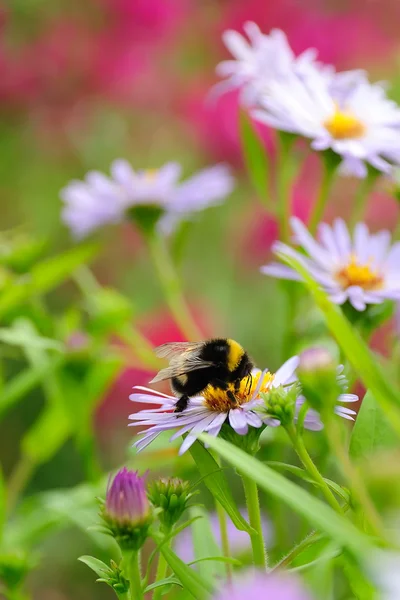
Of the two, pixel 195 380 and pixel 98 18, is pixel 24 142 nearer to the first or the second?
pixel 98 18

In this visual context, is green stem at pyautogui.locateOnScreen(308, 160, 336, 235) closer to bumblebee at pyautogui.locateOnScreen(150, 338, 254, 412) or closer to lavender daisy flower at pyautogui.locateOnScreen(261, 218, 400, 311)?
lavender daisy flower at pyautogui.locateOnScreen(261, 218, 400, 311)

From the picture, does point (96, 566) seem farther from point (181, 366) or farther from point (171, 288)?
point (171, 288)

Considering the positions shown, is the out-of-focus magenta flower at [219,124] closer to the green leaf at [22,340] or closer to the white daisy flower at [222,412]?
the green leaf at [22,340]

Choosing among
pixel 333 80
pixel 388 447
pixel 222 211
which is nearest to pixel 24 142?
pixel 222 211

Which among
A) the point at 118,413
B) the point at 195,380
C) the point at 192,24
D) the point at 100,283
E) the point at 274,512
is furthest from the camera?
the point at 192,24

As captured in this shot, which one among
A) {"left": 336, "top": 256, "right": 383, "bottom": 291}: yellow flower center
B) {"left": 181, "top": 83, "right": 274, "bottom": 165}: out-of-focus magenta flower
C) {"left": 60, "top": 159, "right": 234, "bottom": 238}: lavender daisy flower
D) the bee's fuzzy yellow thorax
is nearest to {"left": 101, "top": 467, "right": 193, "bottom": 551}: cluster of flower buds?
the bee's fuzzy yellow thorax

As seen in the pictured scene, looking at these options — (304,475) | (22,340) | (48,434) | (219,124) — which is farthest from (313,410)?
(219,124)

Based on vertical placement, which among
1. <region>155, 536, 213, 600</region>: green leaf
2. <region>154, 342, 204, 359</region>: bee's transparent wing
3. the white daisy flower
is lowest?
<region>155, 536, 213, 600</region>: green leaf
